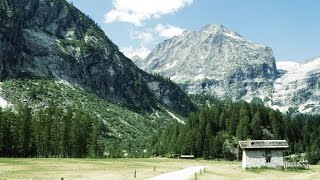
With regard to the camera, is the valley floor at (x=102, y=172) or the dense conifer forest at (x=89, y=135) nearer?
the valley floor at (x=102, y=172)

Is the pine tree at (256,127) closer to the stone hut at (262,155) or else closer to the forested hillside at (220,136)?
the forested hillside at (220,136)

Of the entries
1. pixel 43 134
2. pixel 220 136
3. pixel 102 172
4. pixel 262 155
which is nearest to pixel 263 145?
pixel 262 155

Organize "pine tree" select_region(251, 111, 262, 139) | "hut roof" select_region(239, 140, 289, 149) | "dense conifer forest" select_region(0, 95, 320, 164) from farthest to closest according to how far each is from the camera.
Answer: "pine tree" select_region(251, 111, 262, 139) < "dense conifer forest" select_region(0, 95, 320, 164) < "hut roof" select_region(239, 140, 289, 149)

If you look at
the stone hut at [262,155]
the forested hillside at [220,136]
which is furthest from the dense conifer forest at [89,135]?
the stone hut at [262,155]

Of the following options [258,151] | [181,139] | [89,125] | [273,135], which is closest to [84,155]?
[89,125]

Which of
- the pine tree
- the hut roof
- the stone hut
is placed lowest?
the stone hut

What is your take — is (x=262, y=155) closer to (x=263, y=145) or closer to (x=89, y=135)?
(x=263, y=145)

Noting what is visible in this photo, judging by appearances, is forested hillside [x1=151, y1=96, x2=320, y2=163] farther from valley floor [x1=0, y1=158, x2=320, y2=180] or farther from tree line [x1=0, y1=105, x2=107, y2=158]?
valley floor [x1=0, y1=158, x2=320, y2=180]

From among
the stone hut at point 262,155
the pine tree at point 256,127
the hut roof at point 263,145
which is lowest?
the stone hut at point 262,155

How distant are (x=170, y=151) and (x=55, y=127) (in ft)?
191

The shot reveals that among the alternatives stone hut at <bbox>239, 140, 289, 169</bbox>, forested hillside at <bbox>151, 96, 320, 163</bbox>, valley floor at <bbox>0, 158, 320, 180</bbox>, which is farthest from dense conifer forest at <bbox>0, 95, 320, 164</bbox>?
stone hut at <bbox>239, 140, 289, 169</bbox>

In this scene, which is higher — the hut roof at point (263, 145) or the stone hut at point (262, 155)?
the hut roof at point (263, 145)

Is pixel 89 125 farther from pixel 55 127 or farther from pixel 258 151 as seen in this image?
pixel 258 151

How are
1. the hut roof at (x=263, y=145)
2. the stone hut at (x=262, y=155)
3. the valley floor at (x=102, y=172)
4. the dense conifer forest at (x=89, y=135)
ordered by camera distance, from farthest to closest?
the dense conifer forest at (x=89, y=135), the hut roof at (x=263, y=145), the stone hut at (x=262, y=155), the valley floor at (x=102, y=172)
